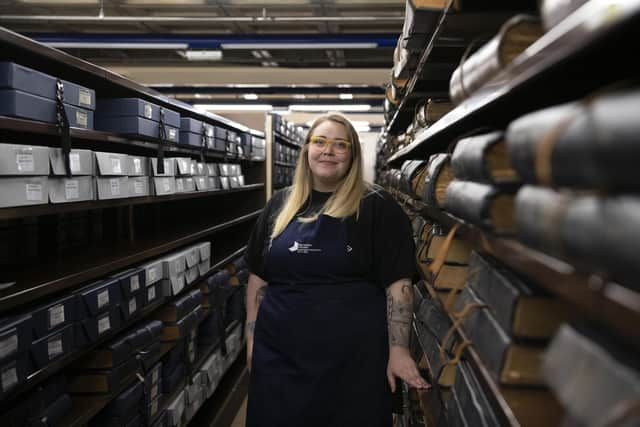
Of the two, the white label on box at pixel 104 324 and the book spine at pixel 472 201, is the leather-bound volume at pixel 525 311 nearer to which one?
the book spine at pixel 472 201

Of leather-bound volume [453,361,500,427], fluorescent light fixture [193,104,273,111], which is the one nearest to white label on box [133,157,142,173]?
leather-bound volume [453,361,500,427]

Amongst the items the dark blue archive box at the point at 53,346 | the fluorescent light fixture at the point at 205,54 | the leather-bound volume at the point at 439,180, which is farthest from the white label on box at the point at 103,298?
the fluorescent light fixture at the point at 205,54

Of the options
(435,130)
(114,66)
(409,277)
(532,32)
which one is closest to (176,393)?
(409,277)

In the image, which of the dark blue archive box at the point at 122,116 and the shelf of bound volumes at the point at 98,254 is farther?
the dark blue archive box at the point at 122,116

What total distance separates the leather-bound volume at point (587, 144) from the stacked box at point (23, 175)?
4.96ft

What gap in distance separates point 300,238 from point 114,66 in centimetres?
658

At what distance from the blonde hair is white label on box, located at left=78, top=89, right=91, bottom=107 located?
0.91 m

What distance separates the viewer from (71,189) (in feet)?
6.55

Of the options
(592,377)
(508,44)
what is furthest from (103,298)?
(592,377)

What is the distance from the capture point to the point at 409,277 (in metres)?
2.10

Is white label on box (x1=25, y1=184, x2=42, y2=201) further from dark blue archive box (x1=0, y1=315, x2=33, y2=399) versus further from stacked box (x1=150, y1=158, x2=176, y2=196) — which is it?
stacked box (x1=150, y1=158, x2=176, y2=196)

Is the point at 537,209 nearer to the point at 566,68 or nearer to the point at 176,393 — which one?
the point at 566,68

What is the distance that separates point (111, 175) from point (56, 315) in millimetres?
655

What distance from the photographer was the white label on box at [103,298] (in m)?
2.30
